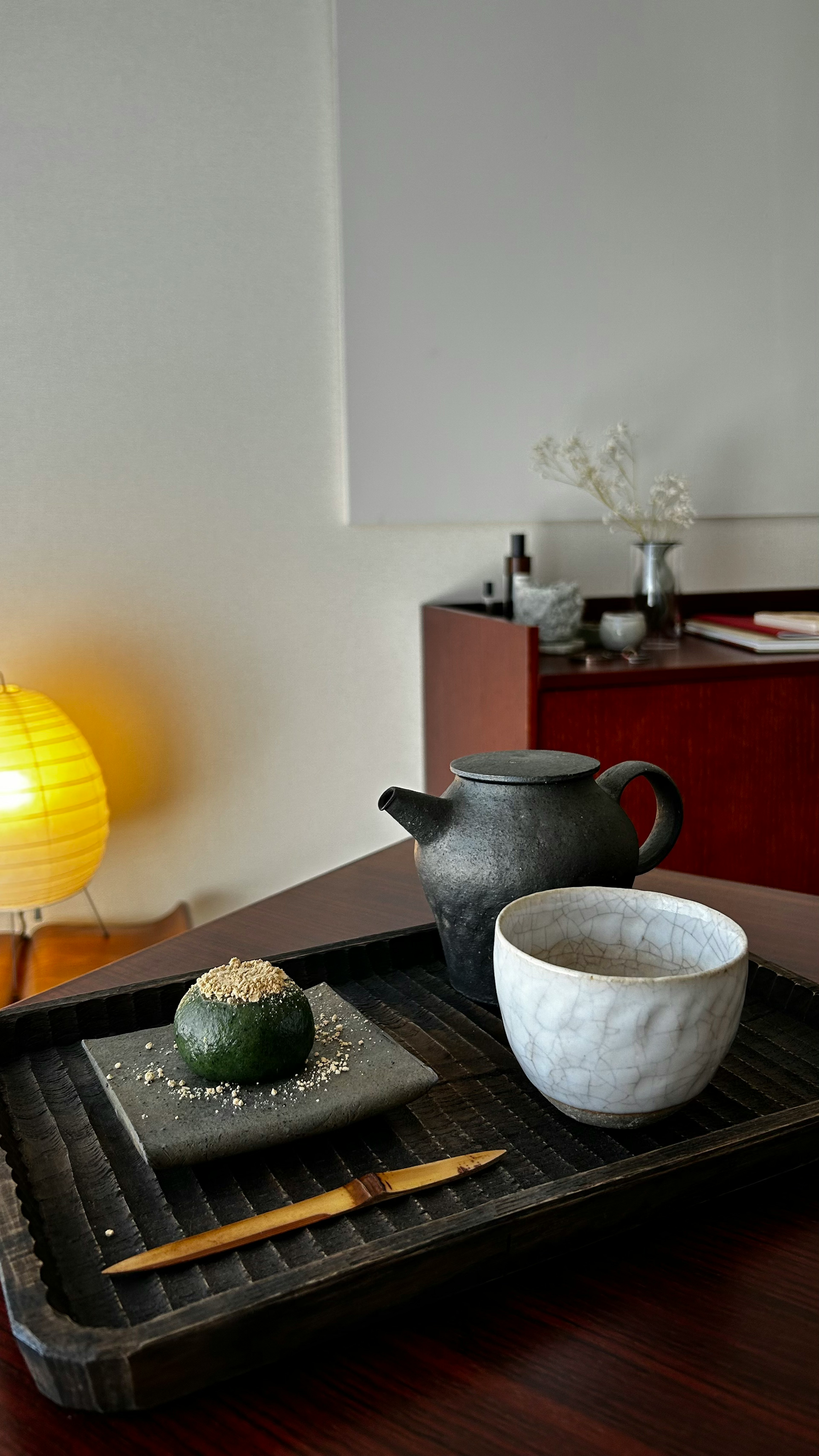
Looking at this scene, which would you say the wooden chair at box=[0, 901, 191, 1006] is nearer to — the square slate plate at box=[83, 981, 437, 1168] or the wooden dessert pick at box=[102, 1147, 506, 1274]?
the square slate plate at box=[83, 981, 437, 1168]

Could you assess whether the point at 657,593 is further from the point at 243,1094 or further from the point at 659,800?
the point at 243,1094

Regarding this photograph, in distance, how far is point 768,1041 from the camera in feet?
2.28

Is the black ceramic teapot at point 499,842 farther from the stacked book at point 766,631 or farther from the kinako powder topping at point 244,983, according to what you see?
the stacked book at point 766,631

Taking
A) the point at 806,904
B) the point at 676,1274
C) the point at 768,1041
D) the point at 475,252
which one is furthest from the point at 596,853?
the point at 475,252

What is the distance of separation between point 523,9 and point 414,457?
89 cm

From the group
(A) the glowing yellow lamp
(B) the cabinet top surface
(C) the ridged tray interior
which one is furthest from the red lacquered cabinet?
(C) the ridged tray interior

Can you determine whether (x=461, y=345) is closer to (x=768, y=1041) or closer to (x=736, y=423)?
(x=736, y=423)

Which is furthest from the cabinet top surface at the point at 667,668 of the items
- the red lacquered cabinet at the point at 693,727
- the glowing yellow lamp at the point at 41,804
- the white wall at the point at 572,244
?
the glowing yellow lamp at the point at 41,804

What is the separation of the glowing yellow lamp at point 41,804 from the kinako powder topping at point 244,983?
1.22 m

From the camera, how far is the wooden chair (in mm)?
1899

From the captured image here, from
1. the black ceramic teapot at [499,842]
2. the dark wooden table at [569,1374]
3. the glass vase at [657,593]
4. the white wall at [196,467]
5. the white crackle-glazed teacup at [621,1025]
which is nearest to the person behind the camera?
the dark wooden table at [569,1374]

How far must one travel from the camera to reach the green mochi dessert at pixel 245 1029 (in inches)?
22.9

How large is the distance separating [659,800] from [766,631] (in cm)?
138

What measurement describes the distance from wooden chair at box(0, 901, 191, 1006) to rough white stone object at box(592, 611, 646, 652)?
994 mm
